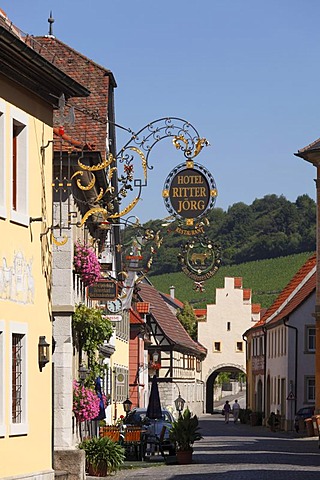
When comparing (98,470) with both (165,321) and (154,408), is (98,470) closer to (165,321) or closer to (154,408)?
(154,408)

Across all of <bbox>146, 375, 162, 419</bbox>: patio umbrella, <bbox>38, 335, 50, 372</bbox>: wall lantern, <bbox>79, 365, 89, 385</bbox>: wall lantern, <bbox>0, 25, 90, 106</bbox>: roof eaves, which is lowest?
<bbox>146, 375, 162, 419</bbox>: patio umbrella

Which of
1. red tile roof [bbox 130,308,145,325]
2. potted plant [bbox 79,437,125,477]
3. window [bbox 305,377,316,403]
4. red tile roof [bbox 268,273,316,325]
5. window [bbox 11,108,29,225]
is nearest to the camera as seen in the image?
window [bbox 11,108,29,225]

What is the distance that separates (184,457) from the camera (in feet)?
110

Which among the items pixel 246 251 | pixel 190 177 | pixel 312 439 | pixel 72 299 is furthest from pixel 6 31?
pixel 246 251

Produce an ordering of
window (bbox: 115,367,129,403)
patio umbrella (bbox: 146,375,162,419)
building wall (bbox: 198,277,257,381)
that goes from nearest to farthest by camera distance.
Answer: patio umbrella (bbox: 146,375,162,419) < window (bbox: 115,367,129,403) < building wall (bbox: 198,277,257,381)

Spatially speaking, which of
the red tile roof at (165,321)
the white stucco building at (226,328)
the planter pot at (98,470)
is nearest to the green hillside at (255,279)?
the white stucco building at (226,328)

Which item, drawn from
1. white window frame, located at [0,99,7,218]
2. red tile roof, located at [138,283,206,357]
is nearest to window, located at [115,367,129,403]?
red tile roof, located at [138,283,206,357]

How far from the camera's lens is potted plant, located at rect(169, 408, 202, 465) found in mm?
32844

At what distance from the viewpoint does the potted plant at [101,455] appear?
27.8 meters

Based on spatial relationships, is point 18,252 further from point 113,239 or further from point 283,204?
point 283,204

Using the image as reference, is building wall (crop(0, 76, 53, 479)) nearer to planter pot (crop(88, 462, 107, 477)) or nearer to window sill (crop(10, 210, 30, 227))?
window sill (crop(10, 210, 30, 227))

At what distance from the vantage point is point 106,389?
4338cm

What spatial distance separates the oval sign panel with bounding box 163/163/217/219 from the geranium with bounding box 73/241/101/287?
5903 millimetres

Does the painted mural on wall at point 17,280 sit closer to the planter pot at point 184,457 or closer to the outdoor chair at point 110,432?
the planter pot at point 184,457
